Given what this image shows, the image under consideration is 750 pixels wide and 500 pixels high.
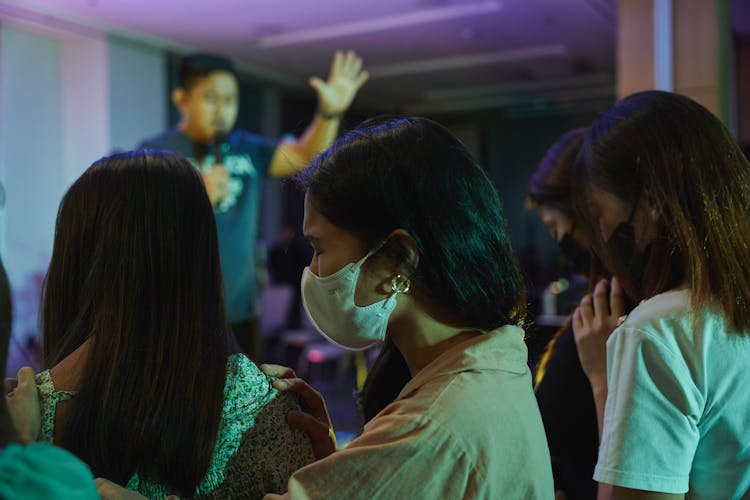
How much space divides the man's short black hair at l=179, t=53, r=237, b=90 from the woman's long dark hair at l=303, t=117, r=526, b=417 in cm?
232

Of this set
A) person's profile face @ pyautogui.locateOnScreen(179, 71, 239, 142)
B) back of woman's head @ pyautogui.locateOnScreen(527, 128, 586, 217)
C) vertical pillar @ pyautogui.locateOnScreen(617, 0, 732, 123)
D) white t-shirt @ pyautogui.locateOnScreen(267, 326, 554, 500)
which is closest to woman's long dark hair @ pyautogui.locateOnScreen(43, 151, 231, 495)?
white t-shirt @ pyautogui.locateOnScreen(267, 326, 554, 500)

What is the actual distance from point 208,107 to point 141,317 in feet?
6.99

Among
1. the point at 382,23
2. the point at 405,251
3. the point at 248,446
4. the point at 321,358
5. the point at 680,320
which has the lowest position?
the point at 321,358

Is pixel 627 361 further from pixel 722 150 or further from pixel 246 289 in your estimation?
pixel 246 289

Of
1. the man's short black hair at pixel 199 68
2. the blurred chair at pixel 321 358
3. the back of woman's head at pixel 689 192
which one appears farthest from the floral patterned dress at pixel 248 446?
the blurred chair at pixel 321 358

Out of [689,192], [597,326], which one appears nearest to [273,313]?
[597,326]

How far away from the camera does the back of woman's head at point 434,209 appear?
0.86 m

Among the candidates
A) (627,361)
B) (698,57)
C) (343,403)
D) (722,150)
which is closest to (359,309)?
(627,361)

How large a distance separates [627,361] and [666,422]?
0.28 feet

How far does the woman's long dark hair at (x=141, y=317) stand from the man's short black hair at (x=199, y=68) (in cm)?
211

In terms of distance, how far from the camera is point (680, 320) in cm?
96

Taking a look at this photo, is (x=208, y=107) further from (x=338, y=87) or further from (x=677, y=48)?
(x=677, y=48)

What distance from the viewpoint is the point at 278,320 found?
6.18 metres

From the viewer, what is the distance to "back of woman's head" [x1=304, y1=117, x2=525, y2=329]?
856mm
